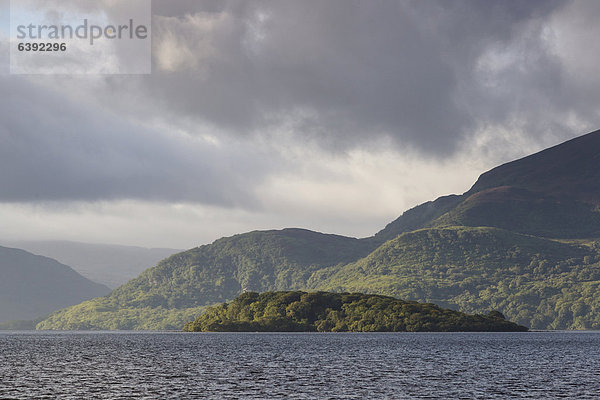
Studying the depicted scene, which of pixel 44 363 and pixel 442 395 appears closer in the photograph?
pixel 442 395

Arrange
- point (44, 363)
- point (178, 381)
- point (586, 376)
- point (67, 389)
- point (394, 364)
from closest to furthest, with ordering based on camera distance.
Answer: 1. point (67, 389)
2. point (178, 381)
3. point (586, 376)
4. point (394, 364)
5. point (44, 363)

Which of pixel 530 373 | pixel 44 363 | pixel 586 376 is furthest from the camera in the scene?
pixel 44 363

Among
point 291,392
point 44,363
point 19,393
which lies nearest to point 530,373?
point 291,392

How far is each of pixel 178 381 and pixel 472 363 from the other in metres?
78.7

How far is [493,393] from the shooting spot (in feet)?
356

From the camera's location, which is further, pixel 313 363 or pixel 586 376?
pixel 313 363

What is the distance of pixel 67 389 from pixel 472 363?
9927cm

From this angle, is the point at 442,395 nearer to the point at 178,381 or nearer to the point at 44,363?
the point at 178,381

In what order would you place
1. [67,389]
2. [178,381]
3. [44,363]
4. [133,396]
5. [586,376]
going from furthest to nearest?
1. [44,363]
2. [586,376]
3. [178,381]
4. [67,389]
5. [133,396]

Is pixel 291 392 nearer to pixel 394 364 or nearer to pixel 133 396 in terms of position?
pixel 133 396

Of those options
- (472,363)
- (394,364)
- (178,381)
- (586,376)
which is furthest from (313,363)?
(586,376)

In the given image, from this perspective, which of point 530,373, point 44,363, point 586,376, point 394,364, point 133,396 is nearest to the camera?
point 133,396

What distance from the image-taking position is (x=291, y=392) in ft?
357

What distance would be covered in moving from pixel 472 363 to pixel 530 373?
2890cm
